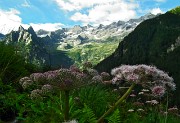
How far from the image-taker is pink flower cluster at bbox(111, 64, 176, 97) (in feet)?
17.0

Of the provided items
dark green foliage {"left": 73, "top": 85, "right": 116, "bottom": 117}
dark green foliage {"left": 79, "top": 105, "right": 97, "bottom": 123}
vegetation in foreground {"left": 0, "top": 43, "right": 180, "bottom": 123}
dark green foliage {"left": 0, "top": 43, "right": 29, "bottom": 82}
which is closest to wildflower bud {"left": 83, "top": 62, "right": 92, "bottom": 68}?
vegetation in foreground {"left": 0, "top": 43, "right": 180, "bottom": 123}

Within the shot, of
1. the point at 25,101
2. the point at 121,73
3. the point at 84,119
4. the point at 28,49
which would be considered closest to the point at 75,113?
the point at 84,119

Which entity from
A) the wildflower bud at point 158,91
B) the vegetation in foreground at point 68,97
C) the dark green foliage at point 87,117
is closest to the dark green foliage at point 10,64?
the vegetation in foreground at point 68,97

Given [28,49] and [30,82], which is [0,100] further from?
[28,49]

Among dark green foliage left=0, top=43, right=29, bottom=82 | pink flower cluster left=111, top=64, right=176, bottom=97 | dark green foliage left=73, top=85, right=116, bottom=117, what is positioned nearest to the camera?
pink flower cluster left=111, top=64, right=176, bottom=97

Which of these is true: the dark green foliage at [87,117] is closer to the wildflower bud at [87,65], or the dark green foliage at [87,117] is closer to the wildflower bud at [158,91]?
the wildflower bud at [158,91]

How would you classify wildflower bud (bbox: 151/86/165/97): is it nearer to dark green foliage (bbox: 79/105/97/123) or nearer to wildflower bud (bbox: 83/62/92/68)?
dark green foliage (bbox: 79/105/97/123)

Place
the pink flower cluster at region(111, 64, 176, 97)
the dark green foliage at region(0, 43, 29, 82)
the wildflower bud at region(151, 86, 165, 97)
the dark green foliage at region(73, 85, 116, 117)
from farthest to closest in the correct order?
1. the dark green foliage at region(0, 43, 29, 82)
2. the dark green foliage at region(73, 85, 116, 117)
3. the wildflower bud at region(151, 86, 165, 97)
4. the pink flower cluster at region(111, 64, 176, 97)

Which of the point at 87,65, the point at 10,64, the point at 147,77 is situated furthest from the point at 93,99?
the point at 10,64

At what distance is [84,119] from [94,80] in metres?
0.67

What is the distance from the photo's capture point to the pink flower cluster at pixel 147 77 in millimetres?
5176

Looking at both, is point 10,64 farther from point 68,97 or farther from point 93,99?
point 68,97

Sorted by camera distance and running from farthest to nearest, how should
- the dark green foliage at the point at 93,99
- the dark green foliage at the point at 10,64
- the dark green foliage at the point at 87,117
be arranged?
the dark green foliage at the point at 10,64
the dark green foliage at the point at 93,99
the dark green foliage at the point at 87,117

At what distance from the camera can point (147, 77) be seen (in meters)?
5.23
